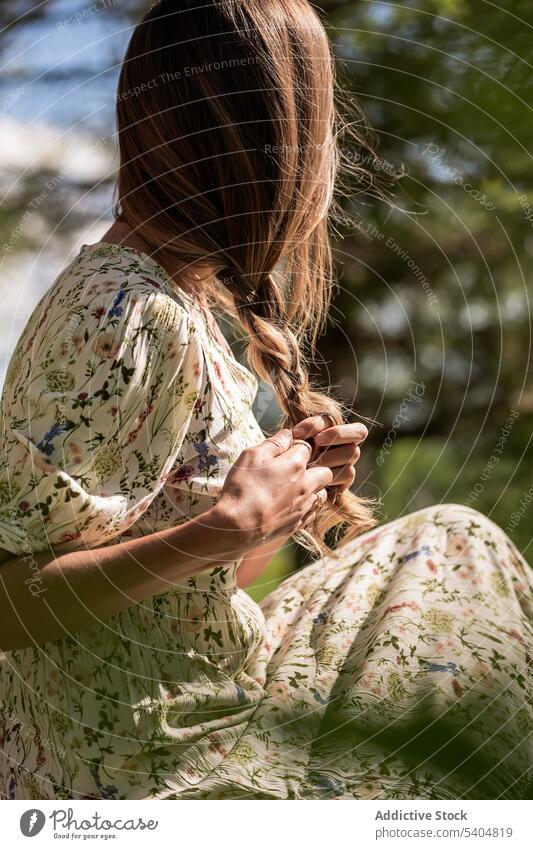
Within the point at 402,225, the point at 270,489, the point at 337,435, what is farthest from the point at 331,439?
the point at 402,225

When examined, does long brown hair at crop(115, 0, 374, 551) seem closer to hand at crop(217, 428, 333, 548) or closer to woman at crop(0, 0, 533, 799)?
woman at crop(0, 0, 533, 799)

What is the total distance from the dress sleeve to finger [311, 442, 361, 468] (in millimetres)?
171

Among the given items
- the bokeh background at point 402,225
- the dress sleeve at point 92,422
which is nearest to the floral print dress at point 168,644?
the dress sleeve at point 92,422

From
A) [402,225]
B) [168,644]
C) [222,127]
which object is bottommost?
[402,225]

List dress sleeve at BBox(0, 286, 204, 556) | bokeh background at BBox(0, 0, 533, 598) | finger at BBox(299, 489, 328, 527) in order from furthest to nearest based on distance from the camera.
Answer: bokeh background at BBox(0, 0, 533, 598)
finger at BBox(299, 489, 328, 527)
dress sleeve at BBox(0, 286, 204, 556)

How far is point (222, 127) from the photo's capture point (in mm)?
677

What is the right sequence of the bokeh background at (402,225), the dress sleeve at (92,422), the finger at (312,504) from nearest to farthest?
the dress sleeve at (92,422) < the finger at (312,504) < the bokeh background at (402,225)

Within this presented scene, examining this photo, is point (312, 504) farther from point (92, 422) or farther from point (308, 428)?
point (92, 422)

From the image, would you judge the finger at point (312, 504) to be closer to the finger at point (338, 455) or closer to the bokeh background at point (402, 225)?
the finger at point (338, 455)

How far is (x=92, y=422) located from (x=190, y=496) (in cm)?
13

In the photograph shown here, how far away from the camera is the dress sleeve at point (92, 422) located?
601mm

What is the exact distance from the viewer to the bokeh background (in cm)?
120

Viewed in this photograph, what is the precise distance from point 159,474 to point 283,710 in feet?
0.88

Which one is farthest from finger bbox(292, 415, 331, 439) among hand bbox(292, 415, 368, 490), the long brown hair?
the long brown hair
